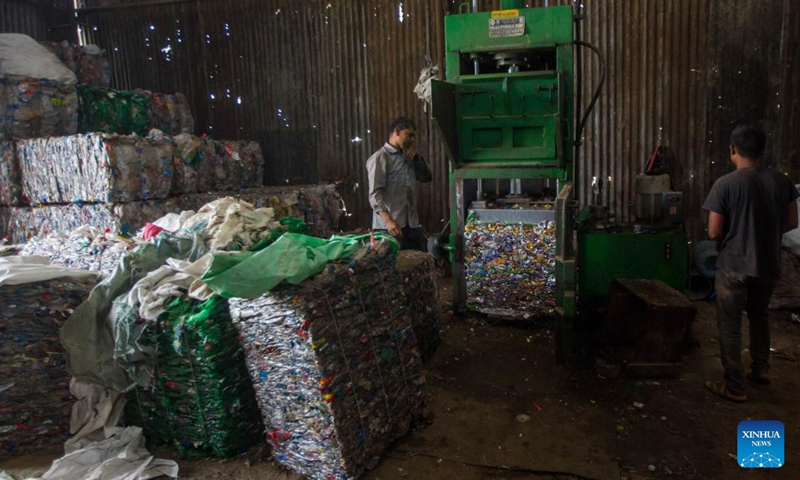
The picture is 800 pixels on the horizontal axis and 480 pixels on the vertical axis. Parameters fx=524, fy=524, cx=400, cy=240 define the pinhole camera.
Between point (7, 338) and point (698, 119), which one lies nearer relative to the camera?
point (7, 338)

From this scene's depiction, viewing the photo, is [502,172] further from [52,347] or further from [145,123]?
[145,123]

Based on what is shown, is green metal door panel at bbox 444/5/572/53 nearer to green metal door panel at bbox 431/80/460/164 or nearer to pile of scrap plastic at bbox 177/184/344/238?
green metal door panel at bbox 431/80/460/164

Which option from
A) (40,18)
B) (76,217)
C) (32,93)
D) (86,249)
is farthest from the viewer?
(40,18)

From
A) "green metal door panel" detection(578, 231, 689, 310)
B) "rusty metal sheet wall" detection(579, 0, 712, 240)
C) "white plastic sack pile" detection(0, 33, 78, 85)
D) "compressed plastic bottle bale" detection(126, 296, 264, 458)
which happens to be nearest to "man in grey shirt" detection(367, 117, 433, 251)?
"green metal door panel" detection(578, 231, 689, 310)

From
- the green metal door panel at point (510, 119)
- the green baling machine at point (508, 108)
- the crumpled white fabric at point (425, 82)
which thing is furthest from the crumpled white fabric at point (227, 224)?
the crumpled white fabric at point (425, 82)

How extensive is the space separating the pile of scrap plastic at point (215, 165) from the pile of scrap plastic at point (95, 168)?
21 centimetres

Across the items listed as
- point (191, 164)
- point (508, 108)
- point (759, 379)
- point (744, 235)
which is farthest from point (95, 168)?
point (759, 379)

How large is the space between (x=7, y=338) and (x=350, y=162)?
482cm

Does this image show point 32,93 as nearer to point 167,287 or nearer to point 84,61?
point 84,61

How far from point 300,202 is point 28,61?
3057 mm

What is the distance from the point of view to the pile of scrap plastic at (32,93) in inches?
202

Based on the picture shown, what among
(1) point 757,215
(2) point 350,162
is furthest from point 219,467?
(2) point 350,162

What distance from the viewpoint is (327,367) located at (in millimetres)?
2457

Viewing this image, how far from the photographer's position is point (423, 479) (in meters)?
2.65
